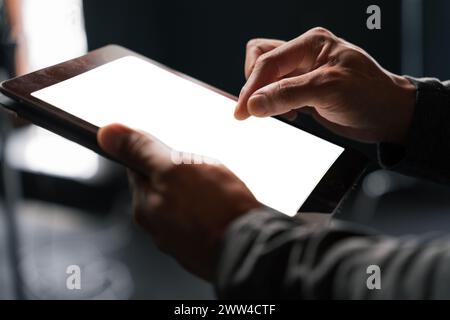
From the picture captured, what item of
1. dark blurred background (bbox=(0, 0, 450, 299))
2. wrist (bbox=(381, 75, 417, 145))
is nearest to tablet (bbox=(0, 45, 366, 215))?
wrist (bbox=(381, 75, 417, 145))

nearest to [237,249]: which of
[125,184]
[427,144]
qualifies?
[427,144]

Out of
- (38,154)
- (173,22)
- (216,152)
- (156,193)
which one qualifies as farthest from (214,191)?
(38,154)

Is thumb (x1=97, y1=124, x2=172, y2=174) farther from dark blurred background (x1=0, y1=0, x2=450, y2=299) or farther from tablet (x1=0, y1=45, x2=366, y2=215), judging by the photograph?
dark blurred background (x1=0, y1=0, x2=450, y2=299)

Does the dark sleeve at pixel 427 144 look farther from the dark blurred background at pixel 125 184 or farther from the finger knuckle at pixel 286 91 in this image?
the dark blurred background at pixel 125 184

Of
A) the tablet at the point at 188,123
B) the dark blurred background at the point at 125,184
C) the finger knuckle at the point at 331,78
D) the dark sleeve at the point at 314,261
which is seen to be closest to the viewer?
the dark sleeve at the point at 314,261

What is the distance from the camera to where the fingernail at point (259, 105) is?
607 millimetres

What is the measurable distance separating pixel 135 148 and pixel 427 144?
14.0 inches

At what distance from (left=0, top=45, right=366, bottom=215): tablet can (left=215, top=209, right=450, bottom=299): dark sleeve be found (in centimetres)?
13

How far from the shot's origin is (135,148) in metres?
0.43

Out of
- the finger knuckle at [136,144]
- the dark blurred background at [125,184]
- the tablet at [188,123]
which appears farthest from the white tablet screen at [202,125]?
the dark blurred background at [125,184]

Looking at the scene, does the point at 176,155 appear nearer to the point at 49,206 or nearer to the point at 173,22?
the point at 173,22

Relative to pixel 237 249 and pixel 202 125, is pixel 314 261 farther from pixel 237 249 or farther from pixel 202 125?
pixel 202 125

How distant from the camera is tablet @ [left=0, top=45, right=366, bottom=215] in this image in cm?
53

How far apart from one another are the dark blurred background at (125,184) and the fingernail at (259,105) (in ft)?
2.38
